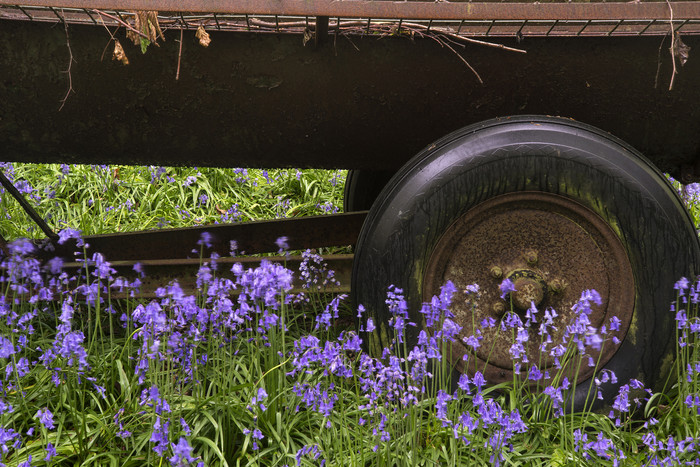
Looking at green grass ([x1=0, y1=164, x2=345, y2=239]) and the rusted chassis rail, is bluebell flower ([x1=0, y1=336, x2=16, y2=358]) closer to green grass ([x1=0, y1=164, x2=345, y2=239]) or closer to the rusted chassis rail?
the rusted chassis rail

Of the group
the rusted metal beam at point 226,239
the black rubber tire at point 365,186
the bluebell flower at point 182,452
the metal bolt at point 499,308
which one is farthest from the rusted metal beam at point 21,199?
the metal bolt at point 499,308

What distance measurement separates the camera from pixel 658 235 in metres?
2.21

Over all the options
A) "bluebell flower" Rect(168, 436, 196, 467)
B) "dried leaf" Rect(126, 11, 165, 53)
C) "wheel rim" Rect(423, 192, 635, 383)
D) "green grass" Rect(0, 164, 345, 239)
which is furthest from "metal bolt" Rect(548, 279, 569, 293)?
"green grass" Rect(0, 164, 345, 239)

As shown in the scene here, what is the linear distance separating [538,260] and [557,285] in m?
0.10

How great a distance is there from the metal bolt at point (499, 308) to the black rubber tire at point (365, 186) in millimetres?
1407

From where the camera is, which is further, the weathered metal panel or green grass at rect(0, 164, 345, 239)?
green grass at rect(0, 164, 345, 239)

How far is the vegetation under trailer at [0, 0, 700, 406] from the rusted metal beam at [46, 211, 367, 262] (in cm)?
66

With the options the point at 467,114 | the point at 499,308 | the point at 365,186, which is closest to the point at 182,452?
the point at 499,308

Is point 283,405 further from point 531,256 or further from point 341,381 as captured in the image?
point 531,256


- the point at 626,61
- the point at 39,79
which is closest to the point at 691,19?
the point at 626,61

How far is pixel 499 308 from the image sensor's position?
2311 mm

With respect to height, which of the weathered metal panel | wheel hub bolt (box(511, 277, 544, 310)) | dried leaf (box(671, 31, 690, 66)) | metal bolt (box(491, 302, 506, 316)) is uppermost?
dried leaf (box(671, 31, 690, 66))

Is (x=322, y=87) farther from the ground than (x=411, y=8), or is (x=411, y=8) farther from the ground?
(x=411, y=8)

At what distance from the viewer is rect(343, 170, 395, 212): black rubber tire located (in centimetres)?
362
